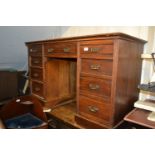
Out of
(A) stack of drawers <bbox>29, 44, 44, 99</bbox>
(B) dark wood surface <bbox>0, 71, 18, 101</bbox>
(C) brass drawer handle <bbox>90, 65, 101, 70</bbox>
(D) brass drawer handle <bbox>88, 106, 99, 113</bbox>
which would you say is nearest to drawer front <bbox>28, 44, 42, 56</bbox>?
(A) stack of drawers <bbox>29, 44, 44, 99</bbox>

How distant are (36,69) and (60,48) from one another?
1.77 feet

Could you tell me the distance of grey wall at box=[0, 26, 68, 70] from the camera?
1.86 m

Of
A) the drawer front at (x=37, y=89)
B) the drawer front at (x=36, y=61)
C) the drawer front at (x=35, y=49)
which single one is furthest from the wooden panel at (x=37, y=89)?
the drawer front at (x=35, y=49)

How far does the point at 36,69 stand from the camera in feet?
5.78

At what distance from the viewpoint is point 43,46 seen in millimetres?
1573

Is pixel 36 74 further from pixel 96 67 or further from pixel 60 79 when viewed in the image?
pixel 96 67

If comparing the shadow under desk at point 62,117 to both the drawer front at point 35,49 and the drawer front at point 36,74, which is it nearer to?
the drawer front at point 36,74

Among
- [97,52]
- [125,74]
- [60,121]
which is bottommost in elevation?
[60,121]

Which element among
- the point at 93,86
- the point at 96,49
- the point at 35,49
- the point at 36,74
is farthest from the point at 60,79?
the point at 96,49

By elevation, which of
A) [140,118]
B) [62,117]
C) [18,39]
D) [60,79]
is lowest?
[62,117]

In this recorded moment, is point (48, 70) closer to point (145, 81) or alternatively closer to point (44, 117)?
point (44, 117)

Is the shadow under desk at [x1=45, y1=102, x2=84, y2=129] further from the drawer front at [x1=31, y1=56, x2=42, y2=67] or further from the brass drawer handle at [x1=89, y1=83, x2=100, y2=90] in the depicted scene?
the drawer front at [x1=31, y1=56, x2=42, y2=67]
